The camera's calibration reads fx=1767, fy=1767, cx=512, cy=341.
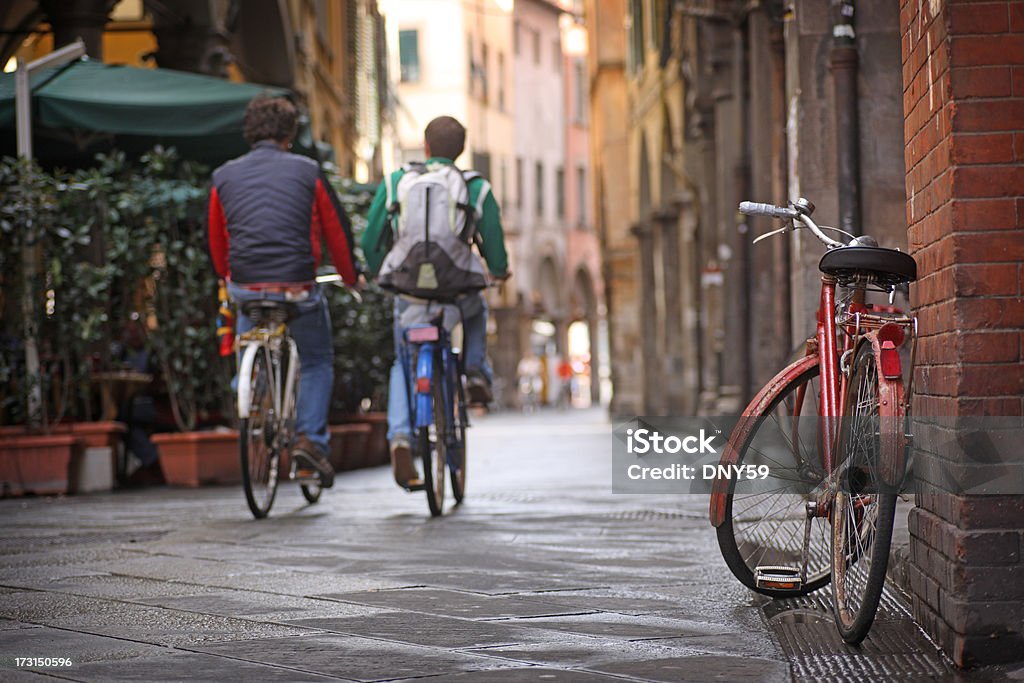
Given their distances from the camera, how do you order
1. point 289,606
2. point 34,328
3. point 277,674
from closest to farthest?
point 277,674 → point 289,606 → point 34,328

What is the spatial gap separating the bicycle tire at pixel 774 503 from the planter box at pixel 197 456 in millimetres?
6187

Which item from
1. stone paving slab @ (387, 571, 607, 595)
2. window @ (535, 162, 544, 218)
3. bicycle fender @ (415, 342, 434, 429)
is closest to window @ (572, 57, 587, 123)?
window @ (535, 162, 544, 218)

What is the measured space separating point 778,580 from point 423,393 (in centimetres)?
322

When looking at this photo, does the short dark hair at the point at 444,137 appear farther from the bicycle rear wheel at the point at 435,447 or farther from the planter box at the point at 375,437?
the planter box at the point at 375,437

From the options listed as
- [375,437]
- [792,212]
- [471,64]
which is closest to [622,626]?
[792,212]

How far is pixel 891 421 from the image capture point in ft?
13.2

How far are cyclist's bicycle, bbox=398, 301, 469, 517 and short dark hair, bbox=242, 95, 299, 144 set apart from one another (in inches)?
47.5

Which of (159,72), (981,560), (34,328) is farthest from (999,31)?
(159,72)

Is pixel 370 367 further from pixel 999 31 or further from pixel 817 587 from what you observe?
pixel 999 31

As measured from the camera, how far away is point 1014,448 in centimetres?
382

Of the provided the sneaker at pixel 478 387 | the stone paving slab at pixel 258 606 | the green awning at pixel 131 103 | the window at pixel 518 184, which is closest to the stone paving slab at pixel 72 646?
the stone paving slab at pixel 258 606

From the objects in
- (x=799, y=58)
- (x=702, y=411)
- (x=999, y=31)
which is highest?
(x=799, y=58)

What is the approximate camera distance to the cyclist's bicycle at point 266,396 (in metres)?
7.85

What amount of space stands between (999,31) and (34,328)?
7333mm
